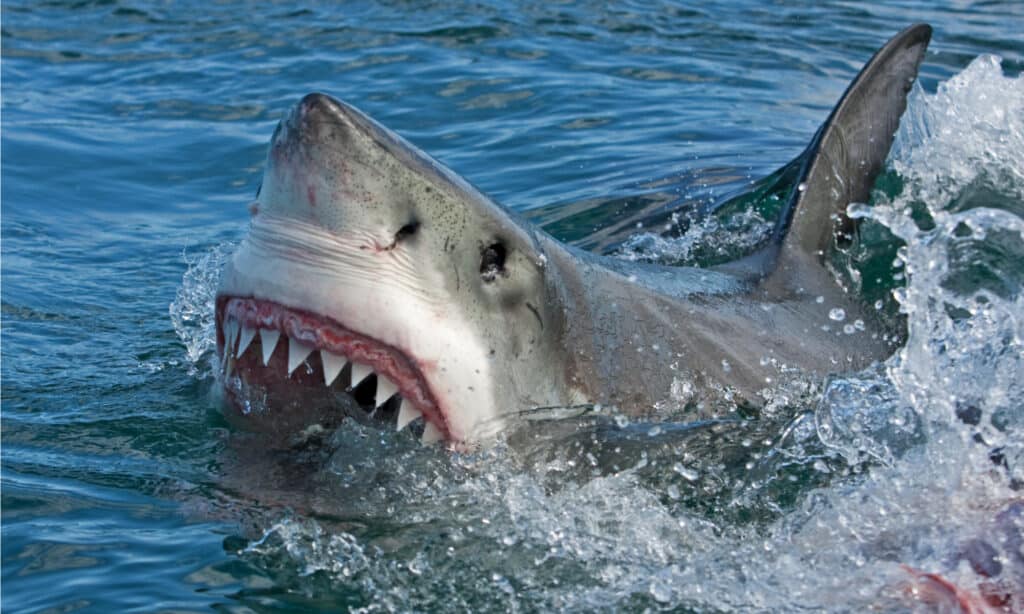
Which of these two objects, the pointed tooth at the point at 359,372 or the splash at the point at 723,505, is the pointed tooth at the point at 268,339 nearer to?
the pointed tooth at the point at 359,372

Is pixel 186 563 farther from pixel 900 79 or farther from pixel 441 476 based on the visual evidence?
pixel 900 79

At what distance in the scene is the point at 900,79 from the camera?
15.3ft

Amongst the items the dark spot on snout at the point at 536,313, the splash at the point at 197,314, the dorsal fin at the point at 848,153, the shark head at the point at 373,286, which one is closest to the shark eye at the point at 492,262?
the shark head at the point at 373,286

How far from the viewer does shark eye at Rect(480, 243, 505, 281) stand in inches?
118

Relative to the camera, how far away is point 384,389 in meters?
2.91

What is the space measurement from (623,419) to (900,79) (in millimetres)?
1922

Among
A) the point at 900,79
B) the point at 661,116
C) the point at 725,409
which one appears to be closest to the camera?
the point at 725,409

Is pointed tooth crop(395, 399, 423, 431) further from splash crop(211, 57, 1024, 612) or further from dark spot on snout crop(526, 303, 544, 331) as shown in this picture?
dark spot on snout crop(526, 303, 544, 331)

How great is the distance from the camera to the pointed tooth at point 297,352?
2850 millimetres

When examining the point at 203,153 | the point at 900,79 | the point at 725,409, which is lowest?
the point at 203,153

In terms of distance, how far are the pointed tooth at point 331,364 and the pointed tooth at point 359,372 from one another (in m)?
0.03

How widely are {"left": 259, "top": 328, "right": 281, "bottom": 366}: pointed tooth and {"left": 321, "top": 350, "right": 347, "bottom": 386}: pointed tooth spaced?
0.11m

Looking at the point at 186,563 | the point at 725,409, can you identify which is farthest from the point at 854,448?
the point at 186,563

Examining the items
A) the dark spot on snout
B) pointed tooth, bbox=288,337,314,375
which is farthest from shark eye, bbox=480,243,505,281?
pointed tooth, bbox=288,337,314,375
